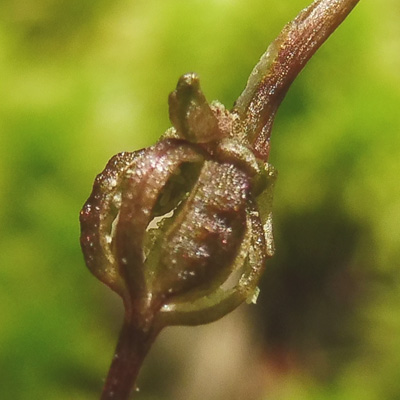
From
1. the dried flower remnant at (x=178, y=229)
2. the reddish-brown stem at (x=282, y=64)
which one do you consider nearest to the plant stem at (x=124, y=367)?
the dried flower remnant at (x=178, y=229)

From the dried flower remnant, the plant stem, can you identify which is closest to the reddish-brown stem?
the dried flower remnant

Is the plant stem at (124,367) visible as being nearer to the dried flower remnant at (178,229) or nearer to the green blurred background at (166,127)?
the dried flower remnant at (178,229)

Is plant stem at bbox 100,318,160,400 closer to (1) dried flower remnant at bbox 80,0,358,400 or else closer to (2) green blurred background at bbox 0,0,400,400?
(1) dried flower remnant at bbox 80,0,358,400

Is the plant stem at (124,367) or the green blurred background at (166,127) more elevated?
the green blurred background at (166,127)

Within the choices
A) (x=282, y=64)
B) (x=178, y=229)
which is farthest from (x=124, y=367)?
(x=282, y=64)

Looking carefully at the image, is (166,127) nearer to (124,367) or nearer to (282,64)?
(282,64)

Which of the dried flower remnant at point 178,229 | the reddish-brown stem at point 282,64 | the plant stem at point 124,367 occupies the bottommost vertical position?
the plant stem at point 124,367
